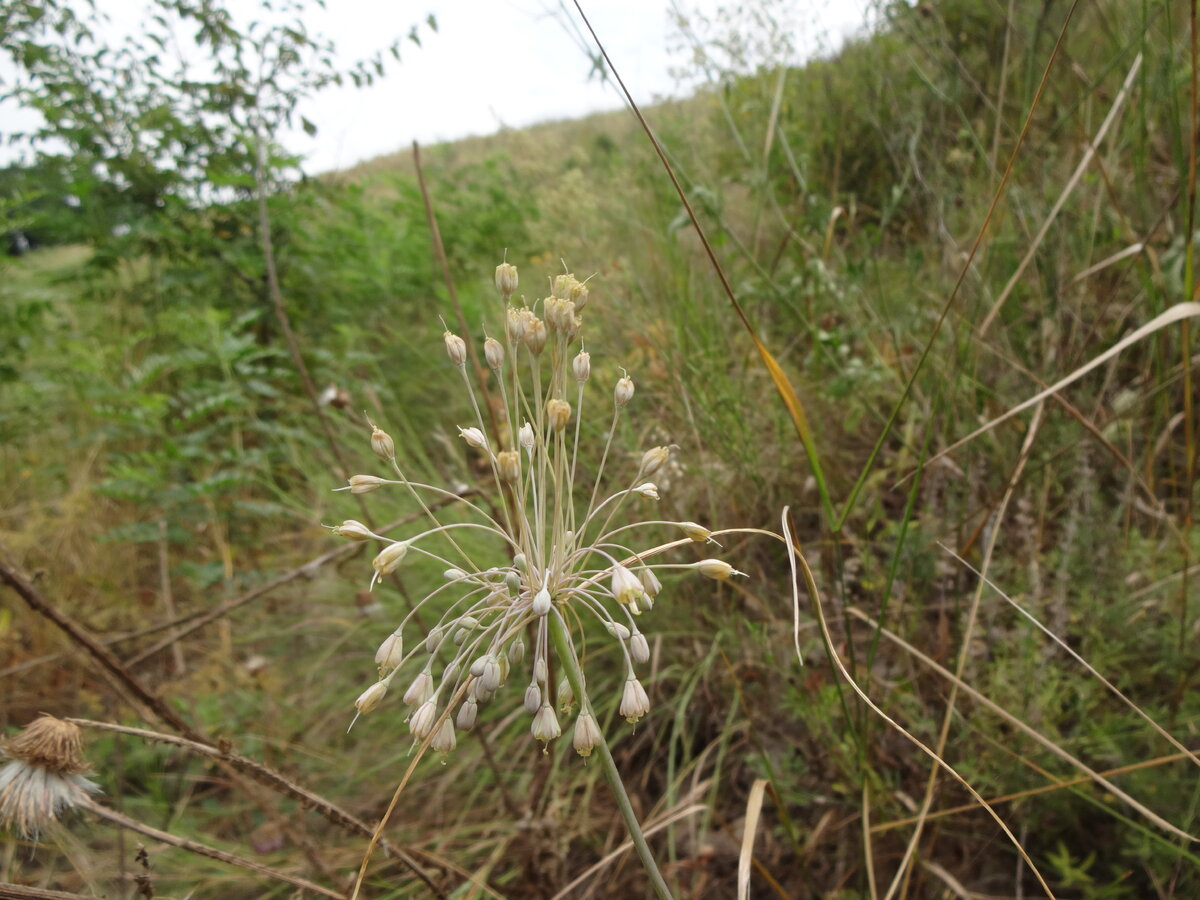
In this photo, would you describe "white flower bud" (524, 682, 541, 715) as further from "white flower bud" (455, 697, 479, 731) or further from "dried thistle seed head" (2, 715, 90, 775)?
"dried thistle seed head" (2, 715, 90, 775)

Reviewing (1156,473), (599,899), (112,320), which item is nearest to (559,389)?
(599,899)

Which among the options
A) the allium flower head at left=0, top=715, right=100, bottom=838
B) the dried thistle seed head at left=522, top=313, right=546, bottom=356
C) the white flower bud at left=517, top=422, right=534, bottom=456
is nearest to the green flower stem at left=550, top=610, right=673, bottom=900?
the white flower bud at left=517, top=422, right=534, bottom=456

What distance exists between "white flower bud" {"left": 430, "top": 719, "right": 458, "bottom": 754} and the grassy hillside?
0.43m

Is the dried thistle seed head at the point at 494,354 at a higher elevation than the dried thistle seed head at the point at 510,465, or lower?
Result: higher

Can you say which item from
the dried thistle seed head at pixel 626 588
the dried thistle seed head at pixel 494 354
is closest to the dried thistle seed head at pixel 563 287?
the dried thistle seed head at pixel 494 354

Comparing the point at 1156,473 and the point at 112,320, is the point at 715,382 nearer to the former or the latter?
the point at 1156,473

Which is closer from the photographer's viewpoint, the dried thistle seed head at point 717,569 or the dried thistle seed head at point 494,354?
the dried thistle seed head at point 717,569

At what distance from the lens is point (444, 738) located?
2.73ft

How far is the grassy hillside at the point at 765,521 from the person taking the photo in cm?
158

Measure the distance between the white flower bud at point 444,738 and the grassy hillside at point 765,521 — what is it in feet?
1.40

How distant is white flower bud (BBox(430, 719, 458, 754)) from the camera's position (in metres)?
0.82

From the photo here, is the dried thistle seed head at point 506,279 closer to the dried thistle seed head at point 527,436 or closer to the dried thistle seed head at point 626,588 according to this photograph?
the dried thistle seed head at point 527,436

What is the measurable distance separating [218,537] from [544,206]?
7.57 feet

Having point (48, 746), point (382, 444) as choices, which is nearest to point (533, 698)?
point (382, 444)
